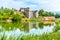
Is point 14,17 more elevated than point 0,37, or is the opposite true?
point 0,37

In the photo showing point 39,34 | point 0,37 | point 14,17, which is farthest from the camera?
point 14,17

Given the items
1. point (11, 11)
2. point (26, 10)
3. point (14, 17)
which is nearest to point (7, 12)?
point (11, 11)

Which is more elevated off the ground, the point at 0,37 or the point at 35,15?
the point at 0,37

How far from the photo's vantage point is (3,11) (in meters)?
37.8

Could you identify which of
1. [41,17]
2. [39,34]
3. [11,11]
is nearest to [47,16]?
[41,17]

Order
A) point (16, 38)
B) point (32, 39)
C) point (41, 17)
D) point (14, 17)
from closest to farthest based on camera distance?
point (16, 38), point (32, 39), point (14, 17), point (41, 17)

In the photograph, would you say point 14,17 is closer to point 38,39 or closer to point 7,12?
point 7,12

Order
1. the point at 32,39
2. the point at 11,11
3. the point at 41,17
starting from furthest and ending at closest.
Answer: the point at 41,17 < the point at 11,11 < the point at 32,39

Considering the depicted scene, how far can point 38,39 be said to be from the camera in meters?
5.71

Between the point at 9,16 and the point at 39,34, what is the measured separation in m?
29.7

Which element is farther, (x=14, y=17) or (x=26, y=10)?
(x=26, y=10)

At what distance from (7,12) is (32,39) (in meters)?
32.1

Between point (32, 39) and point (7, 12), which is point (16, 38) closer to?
point (32, 39)

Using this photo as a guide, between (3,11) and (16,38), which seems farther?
(3,11)
